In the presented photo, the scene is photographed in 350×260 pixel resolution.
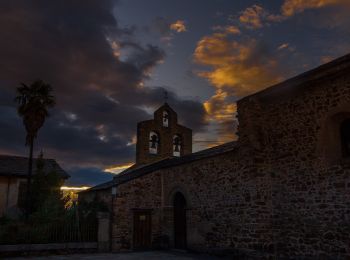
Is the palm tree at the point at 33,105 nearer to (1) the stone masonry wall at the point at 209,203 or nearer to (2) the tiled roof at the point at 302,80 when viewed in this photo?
(1) the stone masonry wall at the point at 209,203

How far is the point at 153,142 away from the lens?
2119 cm

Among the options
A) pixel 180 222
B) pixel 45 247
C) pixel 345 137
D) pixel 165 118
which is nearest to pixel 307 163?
pixel 345 137

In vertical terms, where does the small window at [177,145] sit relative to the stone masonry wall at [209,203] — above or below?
above

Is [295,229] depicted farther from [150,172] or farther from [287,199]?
[150,172]

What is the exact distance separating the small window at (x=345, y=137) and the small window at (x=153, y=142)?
13542 millimetres

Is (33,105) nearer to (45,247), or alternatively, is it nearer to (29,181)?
(29,181)

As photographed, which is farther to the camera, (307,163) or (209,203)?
(209,203)

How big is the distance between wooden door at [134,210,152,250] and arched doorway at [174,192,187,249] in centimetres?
132

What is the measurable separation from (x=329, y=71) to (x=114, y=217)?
10484 millimetres

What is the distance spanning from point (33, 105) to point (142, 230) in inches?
387

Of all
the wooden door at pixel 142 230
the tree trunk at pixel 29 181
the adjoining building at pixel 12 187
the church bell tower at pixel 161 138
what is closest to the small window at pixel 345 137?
the wooden door at pixel 142 230

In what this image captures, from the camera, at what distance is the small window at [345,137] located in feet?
28.8

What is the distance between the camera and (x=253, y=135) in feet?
35.0

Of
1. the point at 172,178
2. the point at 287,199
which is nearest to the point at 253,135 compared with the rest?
the point at 287,199
